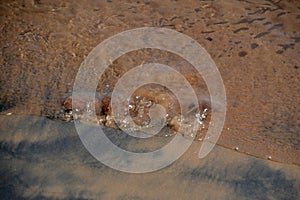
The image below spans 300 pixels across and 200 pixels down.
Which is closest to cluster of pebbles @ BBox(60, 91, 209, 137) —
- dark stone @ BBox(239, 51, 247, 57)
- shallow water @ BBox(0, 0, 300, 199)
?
shallow water @ BBox(0, 0, 300, 199)

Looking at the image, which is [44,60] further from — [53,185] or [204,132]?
[204,132]

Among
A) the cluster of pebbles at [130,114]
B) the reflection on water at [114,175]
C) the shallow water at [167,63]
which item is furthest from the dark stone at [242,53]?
the reflection on water at [114,175]

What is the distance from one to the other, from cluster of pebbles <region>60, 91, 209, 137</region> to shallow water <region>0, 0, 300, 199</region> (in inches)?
3.7

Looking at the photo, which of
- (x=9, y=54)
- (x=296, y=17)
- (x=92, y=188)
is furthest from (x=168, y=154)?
(x=296, y=17)

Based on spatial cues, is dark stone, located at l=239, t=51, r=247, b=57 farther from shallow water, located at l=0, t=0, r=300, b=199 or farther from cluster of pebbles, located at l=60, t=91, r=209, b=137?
cluster of pebbles, located at l=60, t=91, r=209, b=137

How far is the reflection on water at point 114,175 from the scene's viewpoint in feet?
6.40

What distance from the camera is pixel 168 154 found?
215 cm

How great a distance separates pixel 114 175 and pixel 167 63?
3.31ft

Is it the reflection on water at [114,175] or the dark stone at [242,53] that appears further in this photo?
the dark stone at [242,53]

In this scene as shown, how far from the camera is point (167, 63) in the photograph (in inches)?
106

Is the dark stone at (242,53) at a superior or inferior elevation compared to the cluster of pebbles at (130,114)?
superior

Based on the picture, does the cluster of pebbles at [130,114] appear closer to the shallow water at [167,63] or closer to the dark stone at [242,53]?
the shallow water at [167,63]

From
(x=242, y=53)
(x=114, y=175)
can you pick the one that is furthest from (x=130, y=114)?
(x=242, y=53)

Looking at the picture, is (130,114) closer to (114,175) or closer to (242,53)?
(114,175)
